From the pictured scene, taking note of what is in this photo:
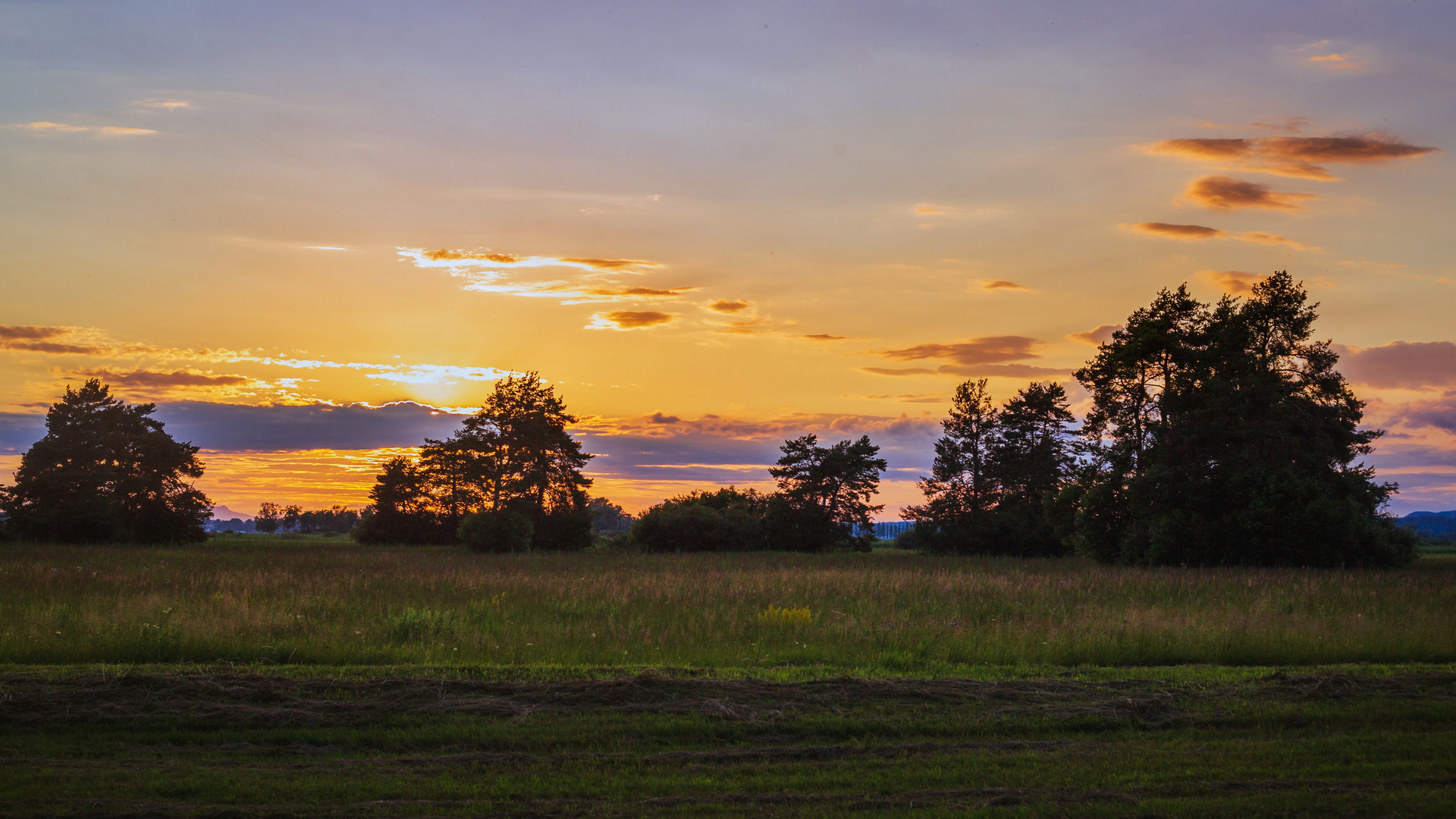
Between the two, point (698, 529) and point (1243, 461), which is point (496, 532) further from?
point (1243, 461)

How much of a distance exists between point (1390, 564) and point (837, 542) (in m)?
29.0

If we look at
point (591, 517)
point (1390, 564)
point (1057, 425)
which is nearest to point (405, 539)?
point (591, 517)

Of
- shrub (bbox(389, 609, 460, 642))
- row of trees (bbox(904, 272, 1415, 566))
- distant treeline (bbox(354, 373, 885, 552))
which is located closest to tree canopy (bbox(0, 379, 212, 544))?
distant treeline (bbox(354, 373, 885, 552))

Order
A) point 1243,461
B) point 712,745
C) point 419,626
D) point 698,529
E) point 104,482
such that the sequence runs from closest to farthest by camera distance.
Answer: point 712,745
point 419,626
point 1243,461
point 104,482
point 698,529

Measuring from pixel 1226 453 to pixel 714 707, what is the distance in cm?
3035

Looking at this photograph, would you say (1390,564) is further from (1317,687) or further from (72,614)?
(72,614)

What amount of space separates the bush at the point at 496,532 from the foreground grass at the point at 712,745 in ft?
121

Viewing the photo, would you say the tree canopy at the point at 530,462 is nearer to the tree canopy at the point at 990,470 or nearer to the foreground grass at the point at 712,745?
the tree canopy at the point at 990,470

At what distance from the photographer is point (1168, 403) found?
34281 millimetres

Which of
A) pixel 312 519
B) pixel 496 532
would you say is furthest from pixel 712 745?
pixel 312 519

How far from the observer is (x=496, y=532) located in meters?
46.2

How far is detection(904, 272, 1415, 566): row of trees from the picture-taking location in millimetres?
29094

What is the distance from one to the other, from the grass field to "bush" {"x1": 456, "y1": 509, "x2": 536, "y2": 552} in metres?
29.2

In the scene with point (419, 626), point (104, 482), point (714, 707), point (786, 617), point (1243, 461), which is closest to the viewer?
point (714, 707)
